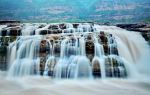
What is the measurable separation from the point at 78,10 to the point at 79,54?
831mm

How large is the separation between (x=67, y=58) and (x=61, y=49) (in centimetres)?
18

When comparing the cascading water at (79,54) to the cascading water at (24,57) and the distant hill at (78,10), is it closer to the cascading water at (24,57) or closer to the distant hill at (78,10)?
the cascading water at (24,57)

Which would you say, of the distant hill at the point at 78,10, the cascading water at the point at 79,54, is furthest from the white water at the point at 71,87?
the distant hill at the point at 78,10

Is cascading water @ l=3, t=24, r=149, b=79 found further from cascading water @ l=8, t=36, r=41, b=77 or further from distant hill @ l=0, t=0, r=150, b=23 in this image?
distant hill @ l=0, t=0, r=150, b=23

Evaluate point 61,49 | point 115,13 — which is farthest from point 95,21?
point 61,49

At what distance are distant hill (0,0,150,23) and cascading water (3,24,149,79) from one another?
0.21 m

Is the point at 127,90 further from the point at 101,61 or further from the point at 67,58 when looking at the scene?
the point at 67,58

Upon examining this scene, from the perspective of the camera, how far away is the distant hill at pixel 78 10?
19.6 ft

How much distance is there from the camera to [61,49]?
5633 millimetres

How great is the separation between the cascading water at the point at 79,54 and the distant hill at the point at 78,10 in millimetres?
215

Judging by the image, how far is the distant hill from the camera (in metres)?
5.99

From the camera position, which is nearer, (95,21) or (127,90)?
(127,90)

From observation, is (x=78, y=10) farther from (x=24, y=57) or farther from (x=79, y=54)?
(x=24, y=57)

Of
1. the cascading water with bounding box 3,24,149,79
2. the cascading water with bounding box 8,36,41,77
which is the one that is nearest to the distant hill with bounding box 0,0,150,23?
the cascading water with bounding box 3,24,149,79
